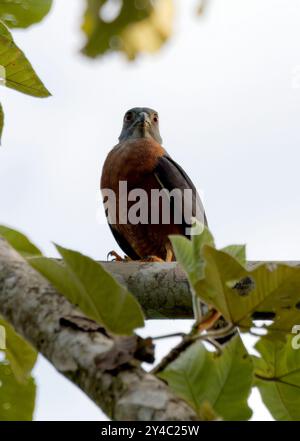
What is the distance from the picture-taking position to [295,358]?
206cm

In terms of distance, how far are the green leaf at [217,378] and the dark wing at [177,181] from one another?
4.20 metres

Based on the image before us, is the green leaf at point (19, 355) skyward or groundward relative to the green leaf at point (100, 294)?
groundward

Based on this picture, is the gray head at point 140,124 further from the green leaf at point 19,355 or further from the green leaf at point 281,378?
the green leaf at point 281,378

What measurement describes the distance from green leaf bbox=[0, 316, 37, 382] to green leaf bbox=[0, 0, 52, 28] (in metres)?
1.29

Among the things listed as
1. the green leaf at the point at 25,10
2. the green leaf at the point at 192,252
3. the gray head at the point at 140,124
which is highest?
the gray head at the point at 140,124

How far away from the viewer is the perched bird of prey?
612 centimetres

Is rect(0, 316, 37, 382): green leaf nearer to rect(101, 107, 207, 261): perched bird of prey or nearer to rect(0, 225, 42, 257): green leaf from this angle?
rect(0, 225, 42, 257): green leaf

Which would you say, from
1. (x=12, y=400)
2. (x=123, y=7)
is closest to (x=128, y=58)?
(x=123, y=7)

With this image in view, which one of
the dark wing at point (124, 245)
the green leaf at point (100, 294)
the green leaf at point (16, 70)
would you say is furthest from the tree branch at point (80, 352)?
the dark wing at point (124, 245)

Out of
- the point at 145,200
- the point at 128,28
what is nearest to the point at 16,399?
the point at 128,28

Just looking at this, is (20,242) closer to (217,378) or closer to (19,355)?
(19,355)

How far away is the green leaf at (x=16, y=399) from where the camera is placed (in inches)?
89.8

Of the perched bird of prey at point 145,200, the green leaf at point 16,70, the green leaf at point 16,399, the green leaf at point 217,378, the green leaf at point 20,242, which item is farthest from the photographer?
the perched bird of prey at point 145,200

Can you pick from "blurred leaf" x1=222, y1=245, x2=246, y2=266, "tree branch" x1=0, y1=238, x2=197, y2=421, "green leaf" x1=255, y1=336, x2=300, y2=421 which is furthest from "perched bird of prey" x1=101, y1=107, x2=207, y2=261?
"tree branch" x1=0, y1=238, x2=197, y2=421
